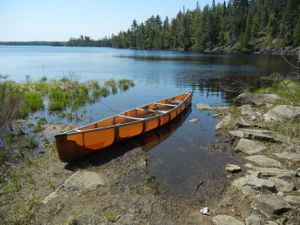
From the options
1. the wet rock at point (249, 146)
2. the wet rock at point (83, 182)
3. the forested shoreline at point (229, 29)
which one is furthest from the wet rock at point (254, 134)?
the forested shoreline at point (229, 29)

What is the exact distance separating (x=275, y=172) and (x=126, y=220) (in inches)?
160

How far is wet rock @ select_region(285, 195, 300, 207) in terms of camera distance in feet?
18.8

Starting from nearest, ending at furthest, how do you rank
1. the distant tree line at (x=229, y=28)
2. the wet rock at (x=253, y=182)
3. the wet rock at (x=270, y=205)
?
the wet rock at (x=270, y=205), the wet rock at (x=253, y=182), the distant tree line at (x=229, y=28)

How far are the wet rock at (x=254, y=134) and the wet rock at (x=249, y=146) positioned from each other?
33 centimetres

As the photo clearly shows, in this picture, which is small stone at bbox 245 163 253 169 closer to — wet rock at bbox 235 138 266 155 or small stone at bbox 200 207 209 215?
wet rock at bbox 235 138 266 155

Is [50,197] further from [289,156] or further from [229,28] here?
[229,28]

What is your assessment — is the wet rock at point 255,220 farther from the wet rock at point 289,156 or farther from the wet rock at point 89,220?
the wet rock at point 289,156

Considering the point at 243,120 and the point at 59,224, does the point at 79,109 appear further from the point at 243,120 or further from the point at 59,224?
the point at 59,224

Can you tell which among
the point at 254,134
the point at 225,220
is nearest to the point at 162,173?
the point at 225,220

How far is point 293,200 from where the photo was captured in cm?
581

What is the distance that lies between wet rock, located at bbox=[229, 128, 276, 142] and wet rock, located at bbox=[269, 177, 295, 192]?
3051mm

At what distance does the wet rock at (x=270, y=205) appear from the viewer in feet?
17.9

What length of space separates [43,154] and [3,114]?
8.86 ft

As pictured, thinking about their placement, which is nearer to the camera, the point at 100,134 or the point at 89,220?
the point at 89,220
